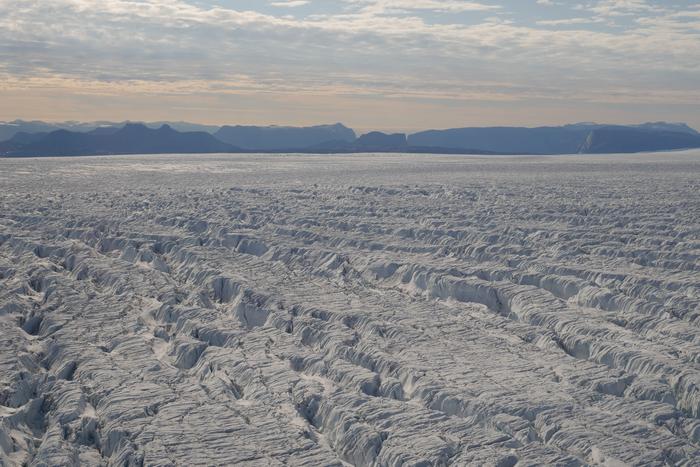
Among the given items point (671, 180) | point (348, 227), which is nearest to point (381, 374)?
point (348, 227)

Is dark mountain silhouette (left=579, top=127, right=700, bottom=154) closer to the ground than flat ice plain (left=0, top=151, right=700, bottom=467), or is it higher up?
higher up

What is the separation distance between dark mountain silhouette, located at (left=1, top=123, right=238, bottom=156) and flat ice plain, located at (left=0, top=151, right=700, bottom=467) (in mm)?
115017

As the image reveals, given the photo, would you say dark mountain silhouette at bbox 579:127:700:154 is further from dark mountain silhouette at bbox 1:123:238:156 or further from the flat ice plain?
the flat ice plain

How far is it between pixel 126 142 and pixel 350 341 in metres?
148

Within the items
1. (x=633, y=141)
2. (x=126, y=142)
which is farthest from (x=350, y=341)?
(x=633, y=141)

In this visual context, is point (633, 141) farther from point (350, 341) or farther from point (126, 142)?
point (350, 341)

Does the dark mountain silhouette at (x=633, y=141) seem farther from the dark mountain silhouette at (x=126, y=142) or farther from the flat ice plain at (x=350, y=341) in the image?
the flat ice plain at (x=350, y=341)

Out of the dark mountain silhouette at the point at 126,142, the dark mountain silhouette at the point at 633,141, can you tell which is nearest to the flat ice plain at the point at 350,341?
the dark mountain silhouette at the point at 126,142

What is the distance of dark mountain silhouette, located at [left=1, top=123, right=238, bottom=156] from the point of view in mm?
130750

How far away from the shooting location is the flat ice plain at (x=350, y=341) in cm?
735

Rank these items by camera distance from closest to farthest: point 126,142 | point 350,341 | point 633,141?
point 350,341 < point 126,142 < point 633,141

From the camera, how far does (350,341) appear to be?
10164 millimetres

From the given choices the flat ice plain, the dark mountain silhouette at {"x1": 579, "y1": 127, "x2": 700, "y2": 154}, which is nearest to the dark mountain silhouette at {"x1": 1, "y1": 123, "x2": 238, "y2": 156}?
Result: the dark mountain silhouette at {"x1": 579, "y1": 127, "x2": 700, "y2": 154}

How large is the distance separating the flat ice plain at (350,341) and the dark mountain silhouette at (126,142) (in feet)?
377
